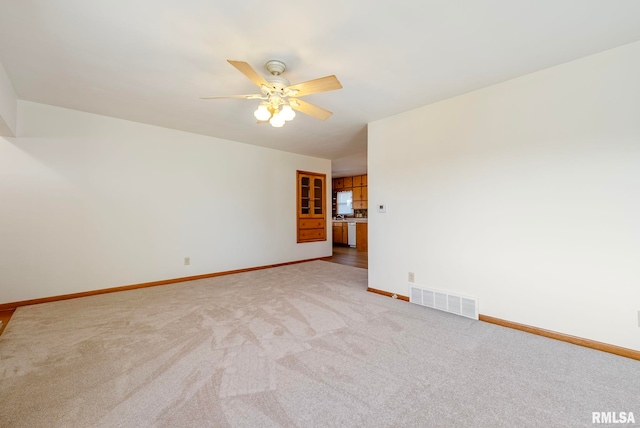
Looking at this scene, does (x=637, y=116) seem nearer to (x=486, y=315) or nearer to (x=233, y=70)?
(x=486, y=315)

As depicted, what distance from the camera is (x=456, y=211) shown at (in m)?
2.88

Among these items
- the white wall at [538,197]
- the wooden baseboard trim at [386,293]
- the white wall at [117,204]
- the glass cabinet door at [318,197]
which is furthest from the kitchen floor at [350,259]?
the white wall at [538,197]

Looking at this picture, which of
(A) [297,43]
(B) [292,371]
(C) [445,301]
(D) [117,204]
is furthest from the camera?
(D) [117,204]

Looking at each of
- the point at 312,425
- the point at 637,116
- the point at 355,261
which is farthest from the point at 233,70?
the point at 355,261

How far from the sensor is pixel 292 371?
1781mm

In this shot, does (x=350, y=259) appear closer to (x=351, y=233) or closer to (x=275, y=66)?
(x=351, y=233)

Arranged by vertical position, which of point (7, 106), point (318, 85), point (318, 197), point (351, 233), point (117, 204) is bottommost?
point (351, 233)

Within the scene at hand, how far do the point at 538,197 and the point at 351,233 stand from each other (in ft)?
19.9

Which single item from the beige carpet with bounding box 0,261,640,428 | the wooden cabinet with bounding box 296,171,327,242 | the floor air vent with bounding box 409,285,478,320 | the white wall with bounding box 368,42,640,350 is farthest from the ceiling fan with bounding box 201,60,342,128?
the wooden cabinet with bounding box 296,171,327,242

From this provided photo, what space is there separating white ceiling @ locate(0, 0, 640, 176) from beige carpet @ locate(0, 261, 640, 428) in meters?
2.42

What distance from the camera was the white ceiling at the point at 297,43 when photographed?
1651 mm

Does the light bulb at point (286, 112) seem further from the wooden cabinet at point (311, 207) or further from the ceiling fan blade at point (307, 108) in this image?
the wooden cabinet at point (311, 207)

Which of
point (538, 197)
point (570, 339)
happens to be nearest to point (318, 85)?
point (538, 197)

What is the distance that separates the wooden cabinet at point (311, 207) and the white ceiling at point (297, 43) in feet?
9.88
